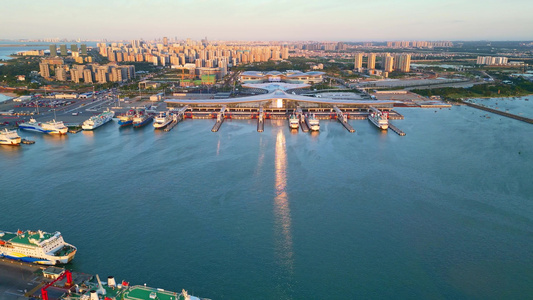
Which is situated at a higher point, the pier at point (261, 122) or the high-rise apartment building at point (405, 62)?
the high-rise apartment building at point (405, 62)

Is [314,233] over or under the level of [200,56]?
under

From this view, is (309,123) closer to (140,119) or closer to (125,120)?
(140,119)

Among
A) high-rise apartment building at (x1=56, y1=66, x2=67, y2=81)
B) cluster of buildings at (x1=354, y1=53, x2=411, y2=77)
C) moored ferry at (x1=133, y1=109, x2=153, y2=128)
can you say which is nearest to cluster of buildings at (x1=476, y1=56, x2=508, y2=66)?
cluster of buildings at (x1=354, y1=53, x2=411, y2=77)

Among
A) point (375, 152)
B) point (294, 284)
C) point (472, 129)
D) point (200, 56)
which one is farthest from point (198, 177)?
point (200, 56)

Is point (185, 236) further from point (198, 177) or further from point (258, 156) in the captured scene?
point (258, 156)

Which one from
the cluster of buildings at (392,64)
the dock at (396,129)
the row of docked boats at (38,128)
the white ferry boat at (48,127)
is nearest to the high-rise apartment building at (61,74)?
the row of docked boats at (38,128)

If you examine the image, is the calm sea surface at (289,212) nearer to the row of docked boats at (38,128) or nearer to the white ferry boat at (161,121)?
the row of docked boats at (38,128)

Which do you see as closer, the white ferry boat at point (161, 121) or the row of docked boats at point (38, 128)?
the row of docked boats at point (38, 128)
